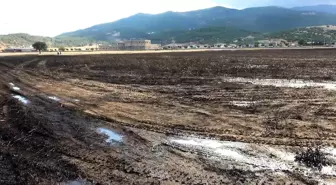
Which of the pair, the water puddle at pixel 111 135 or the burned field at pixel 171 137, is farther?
the water puddle at pixel 111 135

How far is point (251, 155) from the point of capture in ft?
34.3

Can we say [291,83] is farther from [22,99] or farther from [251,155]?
[251,155]

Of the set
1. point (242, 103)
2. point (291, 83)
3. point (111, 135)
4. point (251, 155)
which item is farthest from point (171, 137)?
point (291, 83)

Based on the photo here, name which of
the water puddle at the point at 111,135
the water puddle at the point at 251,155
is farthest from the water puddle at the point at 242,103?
the water puddle at the point at 111,135

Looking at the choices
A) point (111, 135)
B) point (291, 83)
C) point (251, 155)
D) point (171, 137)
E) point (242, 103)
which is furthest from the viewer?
point (291, 83)

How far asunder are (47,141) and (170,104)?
305 inches

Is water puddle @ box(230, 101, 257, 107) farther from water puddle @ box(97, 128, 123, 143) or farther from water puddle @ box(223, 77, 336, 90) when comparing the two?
water puddle @ box(223, 77, 336, 90)

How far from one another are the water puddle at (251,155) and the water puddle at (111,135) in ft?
5.64

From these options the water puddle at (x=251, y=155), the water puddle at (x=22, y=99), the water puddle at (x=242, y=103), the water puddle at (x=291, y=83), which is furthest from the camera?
the water puddle at (x=291, y=83)

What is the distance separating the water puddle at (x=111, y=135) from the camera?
1238 centimetres

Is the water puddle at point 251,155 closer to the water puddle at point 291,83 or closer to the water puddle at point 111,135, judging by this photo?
the water puddle at point 111,135

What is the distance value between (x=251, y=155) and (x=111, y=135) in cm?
471

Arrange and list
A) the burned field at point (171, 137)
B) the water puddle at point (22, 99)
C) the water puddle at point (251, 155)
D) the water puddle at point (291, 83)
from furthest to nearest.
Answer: the water puddle at point (291, 83) → the water puddle at point (22, 99) → the water puddle at point (251, 155) → the burned field at point (171, 137)

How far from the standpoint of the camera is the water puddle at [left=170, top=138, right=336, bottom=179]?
9.30 metres
